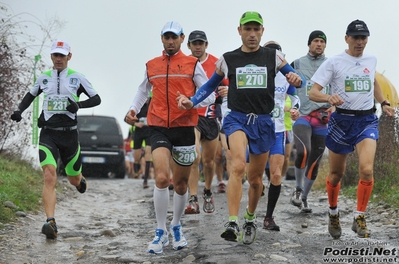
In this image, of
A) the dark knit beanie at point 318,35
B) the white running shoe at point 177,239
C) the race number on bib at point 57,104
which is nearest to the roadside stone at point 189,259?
the white running shoe at point 177,239

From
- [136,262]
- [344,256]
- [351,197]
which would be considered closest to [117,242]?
[136,262]

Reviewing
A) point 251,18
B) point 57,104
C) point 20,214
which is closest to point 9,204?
point 20,214

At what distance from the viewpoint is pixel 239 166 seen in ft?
25.2

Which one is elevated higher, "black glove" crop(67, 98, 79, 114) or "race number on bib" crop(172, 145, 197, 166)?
"black glove" crop(67, 98, 79, 114)

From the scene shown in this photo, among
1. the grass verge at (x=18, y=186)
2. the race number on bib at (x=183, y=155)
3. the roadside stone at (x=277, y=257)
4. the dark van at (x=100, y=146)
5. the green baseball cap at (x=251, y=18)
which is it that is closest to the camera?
the roadside stone at (x=277, y=257)

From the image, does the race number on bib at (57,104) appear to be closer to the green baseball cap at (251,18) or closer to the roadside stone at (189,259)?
the green baseball cap at (251,18)

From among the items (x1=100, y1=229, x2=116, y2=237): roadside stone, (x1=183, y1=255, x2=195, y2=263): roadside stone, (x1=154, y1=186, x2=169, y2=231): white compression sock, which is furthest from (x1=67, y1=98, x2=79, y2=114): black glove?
(x1=183, y1=255, x2=195, y2=263): roadside stone

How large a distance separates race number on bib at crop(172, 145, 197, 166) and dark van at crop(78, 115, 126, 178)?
1457cm

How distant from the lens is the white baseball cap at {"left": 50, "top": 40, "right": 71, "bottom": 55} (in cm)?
980

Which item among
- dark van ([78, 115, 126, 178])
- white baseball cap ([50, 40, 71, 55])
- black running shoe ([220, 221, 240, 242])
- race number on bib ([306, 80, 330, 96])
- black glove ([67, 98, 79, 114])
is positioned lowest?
dark van ([78, 115, 126, 178])

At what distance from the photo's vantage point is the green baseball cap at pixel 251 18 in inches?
311

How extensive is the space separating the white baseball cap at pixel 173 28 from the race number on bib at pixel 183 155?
1.22m

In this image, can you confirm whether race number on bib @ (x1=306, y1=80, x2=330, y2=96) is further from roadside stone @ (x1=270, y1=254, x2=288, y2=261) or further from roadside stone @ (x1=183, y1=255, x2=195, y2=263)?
roadside stone @ (x1=183, y1=255, x2=195, y2=263)

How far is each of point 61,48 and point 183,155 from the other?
2.65 meters
